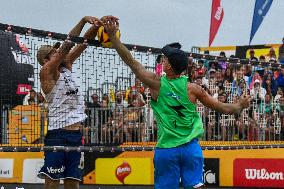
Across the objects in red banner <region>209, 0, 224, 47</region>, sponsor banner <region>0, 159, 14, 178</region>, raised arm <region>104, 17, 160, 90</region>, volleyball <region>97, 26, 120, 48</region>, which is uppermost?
red banner <region>209, 0, 224, 47</region>

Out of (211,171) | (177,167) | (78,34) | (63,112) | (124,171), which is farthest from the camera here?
(124,171)

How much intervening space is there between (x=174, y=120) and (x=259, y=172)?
23.3 feet

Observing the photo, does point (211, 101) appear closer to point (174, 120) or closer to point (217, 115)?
point (174, 120)

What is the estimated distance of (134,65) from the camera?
24.3 feet

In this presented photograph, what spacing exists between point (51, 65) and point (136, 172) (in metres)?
6.77

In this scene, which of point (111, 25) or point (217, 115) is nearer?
point (111, 25)

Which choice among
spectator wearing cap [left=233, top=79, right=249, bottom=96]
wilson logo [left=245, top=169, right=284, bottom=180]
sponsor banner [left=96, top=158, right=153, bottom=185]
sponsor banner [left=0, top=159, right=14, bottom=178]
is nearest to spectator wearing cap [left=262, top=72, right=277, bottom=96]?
spectator wearing cap [left=233, top=79, right=249, bottom=96]

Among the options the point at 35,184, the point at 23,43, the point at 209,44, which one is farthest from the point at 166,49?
the point at 209,44

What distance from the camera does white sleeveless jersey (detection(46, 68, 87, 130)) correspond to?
29.4ft

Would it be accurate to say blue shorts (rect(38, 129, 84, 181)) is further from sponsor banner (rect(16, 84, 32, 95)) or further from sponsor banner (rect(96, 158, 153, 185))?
sponsor banner (rect(96, 158, 153, 185))

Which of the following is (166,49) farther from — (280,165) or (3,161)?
(3,161)

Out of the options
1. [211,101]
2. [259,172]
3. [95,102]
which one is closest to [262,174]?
[259,172]

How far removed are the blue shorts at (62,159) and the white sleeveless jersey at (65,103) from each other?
149 mm

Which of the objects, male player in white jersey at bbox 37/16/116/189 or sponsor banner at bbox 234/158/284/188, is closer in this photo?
male player in white jersey at bbox 37/16/116/189
